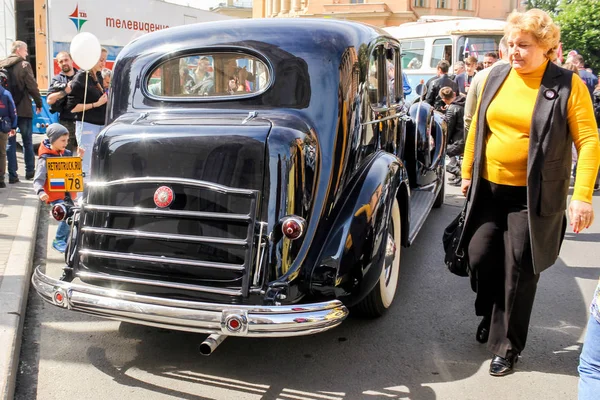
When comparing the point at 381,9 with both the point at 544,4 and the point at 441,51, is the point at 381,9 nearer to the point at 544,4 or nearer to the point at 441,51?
the point at 544,4

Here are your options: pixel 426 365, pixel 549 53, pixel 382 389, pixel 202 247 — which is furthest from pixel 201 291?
pixel 549 53

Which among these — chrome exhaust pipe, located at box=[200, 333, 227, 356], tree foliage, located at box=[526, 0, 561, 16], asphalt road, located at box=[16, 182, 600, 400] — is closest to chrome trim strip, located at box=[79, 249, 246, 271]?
chrome exhaust pipe, located at box=[200, 333, 227, 356]

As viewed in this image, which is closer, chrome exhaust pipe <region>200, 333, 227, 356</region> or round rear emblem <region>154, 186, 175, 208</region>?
chrome exhaust pipe <region>200, 333, 227, 356</region>

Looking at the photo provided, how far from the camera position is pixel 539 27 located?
10.4 feet

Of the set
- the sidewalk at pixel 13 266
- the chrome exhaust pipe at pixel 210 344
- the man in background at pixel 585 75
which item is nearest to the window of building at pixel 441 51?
the man in background at pixel 585 75

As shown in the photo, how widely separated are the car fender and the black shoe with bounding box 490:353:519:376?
816mm

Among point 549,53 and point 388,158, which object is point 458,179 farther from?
point 549,53

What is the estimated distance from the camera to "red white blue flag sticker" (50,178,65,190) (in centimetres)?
519

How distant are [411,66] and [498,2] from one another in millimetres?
40903


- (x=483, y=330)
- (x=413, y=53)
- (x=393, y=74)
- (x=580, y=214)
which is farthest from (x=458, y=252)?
(x=413, y=53)

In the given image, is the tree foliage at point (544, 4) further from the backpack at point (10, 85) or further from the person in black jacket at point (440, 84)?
the backpack at point (10, 85)

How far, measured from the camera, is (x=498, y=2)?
5303 centimetres

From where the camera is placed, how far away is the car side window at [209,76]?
4109 mm

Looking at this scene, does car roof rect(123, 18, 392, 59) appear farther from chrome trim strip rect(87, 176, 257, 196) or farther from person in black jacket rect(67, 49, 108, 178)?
person in black jacket rect(67, 49, 108, 178)
